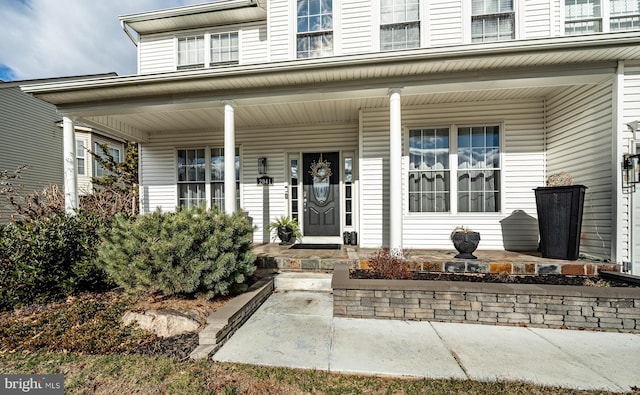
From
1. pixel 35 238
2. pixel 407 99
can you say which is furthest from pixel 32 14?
pixel 407 99

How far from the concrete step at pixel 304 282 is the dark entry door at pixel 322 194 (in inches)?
78.9

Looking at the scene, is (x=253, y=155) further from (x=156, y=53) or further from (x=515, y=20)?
(x=515, y=20)

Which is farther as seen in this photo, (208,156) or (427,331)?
(208,156)

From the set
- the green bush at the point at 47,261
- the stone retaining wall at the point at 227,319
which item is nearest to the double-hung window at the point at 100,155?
the green bush at the point at 47,261

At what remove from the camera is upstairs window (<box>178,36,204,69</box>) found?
656 cm

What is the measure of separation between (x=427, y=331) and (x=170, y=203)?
6.40m

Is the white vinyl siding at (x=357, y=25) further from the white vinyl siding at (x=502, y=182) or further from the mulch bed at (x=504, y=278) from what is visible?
the mulch bed at (x=504, y=278)

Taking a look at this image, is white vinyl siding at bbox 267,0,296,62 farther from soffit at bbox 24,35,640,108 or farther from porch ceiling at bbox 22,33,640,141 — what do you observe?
soffit at bbox 24,35,640,108

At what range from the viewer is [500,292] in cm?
286

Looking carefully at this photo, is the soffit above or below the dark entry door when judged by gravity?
above

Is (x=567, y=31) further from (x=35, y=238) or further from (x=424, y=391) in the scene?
(x=35, y=238)

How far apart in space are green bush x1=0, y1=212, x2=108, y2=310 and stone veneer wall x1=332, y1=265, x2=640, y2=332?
3364 millimetres

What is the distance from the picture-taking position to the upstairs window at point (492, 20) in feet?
16.5

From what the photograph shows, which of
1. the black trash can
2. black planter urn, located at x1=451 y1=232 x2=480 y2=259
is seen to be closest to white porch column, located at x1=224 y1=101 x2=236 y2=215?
black planter urn, located at x1=451 y1=232 x2=480 y2=259
